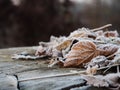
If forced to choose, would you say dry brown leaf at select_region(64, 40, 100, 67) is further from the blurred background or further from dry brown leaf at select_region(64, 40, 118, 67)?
the blurred background

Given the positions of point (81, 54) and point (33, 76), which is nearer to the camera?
point (33, 76)

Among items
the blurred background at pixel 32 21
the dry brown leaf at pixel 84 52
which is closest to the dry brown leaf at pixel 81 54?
the dry brown leaf at pixel 84 52

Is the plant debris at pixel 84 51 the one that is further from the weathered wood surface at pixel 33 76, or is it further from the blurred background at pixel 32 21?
the blurred background at pixel 32 21

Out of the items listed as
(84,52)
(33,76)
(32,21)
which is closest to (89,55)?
(84,52)

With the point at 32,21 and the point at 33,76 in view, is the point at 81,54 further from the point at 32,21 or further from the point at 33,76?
the point at 32,21

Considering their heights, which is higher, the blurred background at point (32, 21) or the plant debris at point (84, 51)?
the blurred background at point (32, 21)

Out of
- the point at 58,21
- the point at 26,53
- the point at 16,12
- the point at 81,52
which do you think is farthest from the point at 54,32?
the point at 81,52

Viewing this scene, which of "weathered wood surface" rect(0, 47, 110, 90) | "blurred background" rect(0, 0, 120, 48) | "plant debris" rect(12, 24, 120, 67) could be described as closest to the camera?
"weathered wood surface" rect(0, 47, 110, 90)

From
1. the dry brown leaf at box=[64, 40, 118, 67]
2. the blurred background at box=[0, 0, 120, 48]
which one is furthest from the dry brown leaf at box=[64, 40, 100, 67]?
the blurred background at box=[0, 0, 120, 48]

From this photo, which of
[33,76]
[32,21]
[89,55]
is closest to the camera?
[33,76]
